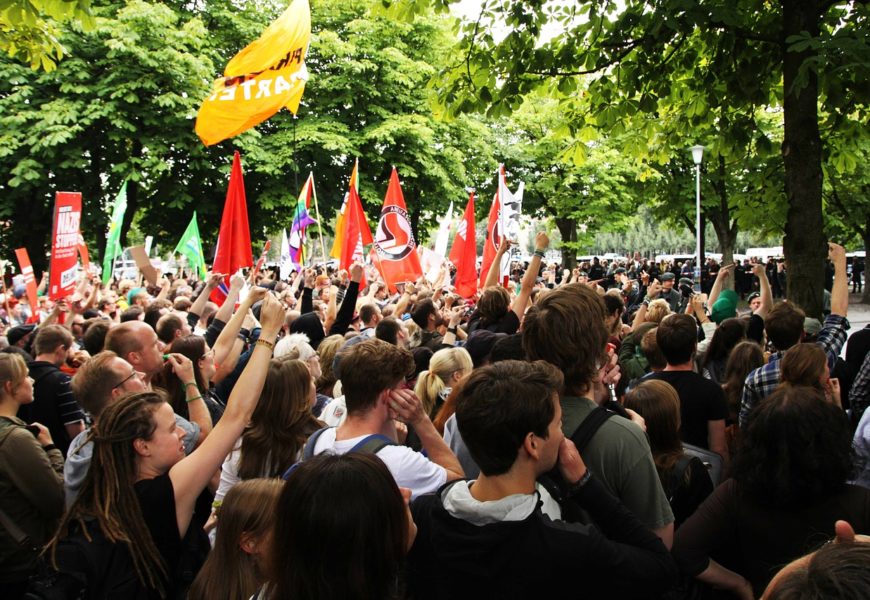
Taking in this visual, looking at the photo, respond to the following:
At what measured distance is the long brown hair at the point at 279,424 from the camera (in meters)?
3.82

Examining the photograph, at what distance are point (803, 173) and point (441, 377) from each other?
3.94 metres

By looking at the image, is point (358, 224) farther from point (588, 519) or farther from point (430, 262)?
point (588, 519)

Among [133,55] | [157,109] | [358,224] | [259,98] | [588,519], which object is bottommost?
[588,519]

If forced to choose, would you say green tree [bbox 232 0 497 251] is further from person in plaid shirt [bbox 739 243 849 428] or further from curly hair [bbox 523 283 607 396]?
curly hair [bbox 523 283 607 396]

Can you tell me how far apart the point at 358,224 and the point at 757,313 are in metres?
6.58

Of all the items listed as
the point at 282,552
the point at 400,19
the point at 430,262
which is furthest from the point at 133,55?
the point at 282,552

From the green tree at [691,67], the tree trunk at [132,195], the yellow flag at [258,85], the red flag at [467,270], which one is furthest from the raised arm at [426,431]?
the tree trunk at [132,195]

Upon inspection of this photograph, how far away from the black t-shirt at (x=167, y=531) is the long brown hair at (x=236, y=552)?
0.76 feet

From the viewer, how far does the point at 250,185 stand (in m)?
27.8

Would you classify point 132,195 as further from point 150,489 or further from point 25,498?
point 150,489

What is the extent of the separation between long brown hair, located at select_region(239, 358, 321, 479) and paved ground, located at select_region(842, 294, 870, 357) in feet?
64.5

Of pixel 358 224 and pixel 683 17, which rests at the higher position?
pixel 683 17

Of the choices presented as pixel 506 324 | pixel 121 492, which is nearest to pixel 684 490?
pixel 121 492

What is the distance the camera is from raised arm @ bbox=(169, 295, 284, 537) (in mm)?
2900
